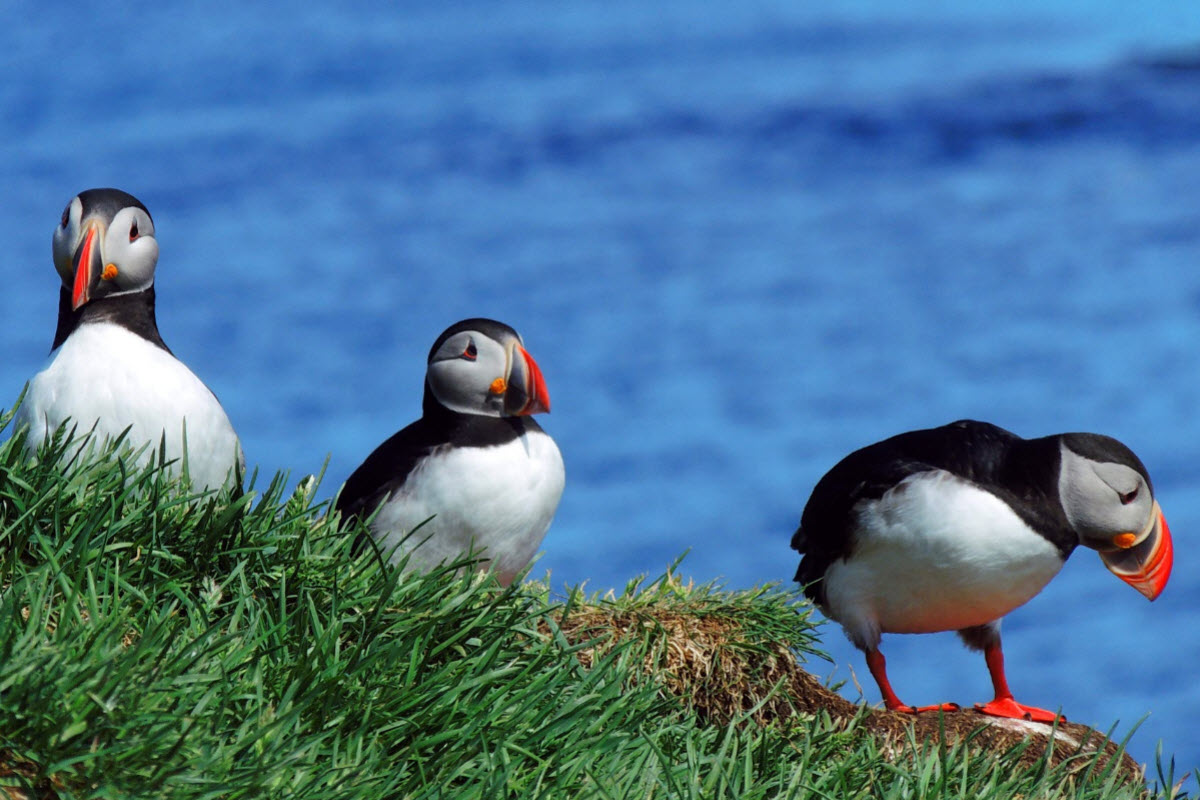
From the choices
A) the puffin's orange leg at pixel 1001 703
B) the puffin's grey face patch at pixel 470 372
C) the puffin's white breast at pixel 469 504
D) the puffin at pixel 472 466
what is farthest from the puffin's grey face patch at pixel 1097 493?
the puffin's grey face patch at pixel 470 372

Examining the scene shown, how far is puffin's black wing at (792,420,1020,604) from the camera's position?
5.28 meters

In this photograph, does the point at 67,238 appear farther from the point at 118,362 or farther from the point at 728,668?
the point at 728,668

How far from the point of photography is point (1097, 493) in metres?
5.25

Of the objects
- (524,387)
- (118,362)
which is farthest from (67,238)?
(524,387)

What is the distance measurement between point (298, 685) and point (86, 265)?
1949mm

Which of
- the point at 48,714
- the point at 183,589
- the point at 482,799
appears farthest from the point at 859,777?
the point at 48,714

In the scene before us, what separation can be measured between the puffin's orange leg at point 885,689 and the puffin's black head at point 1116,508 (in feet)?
2.77

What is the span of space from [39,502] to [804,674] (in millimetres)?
2608

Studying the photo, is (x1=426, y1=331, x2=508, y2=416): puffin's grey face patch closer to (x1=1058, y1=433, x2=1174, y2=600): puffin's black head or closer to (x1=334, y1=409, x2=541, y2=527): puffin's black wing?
(x1=334, y1=409, x2=541, y2=527): puffin's black wing

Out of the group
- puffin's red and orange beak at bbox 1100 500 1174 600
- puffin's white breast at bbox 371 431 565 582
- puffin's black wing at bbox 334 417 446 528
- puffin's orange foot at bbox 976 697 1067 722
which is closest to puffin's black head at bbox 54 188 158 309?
puffin's black wing at bbox 334 417 446 528

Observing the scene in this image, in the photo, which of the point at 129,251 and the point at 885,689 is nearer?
the point at 129,251

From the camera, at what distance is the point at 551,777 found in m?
2.80

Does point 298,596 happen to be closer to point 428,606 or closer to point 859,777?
point 428,606

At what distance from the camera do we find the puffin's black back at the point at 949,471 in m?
5.23
